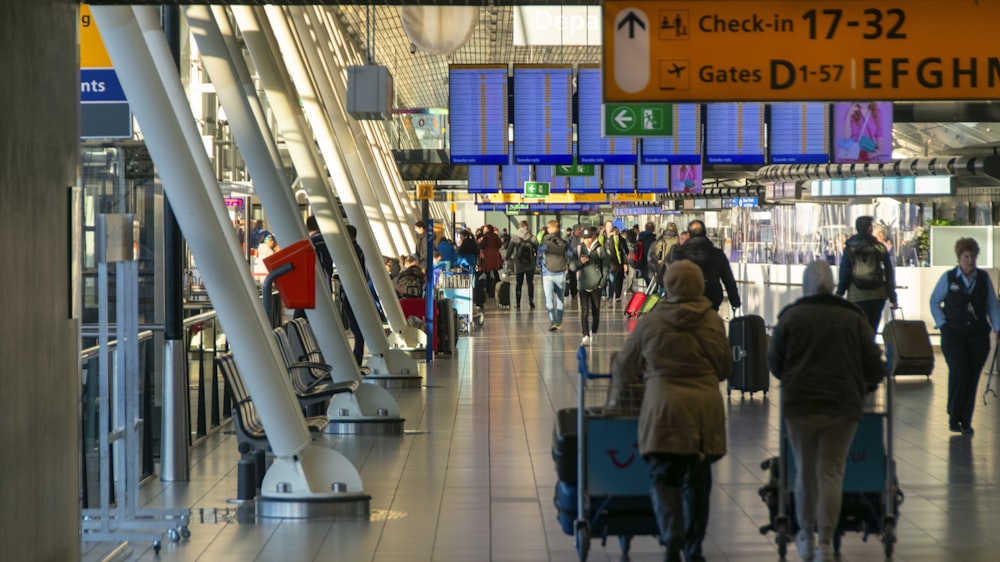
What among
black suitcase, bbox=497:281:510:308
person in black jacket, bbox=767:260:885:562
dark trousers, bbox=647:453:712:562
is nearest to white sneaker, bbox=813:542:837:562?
person in black jacket, bbox=767:260:885:562

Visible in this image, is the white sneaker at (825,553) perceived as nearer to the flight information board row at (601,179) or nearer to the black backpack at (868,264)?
the black backpack at (868,264)

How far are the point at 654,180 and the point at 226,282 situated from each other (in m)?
21.2

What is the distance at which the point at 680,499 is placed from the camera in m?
6.32

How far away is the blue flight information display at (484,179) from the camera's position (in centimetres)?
3003

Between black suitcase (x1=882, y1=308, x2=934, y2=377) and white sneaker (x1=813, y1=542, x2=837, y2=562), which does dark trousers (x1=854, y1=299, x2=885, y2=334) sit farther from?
white sneaker (x1=813, y1=542, x2=837, y2=562)

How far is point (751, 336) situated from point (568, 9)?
7596 millimetres

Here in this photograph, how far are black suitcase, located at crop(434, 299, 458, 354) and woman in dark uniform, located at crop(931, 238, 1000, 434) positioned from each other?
9.02 m

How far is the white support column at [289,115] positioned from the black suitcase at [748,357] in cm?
382

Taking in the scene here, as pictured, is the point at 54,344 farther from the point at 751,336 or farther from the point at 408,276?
the point at 408,276

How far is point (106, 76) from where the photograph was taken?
923cm

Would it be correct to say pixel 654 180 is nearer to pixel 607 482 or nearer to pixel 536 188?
pixel 536 188

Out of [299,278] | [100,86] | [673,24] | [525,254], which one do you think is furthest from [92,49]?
[525,254]

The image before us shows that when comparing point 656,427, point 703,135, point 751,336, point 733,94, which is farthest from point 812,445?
point 703,135

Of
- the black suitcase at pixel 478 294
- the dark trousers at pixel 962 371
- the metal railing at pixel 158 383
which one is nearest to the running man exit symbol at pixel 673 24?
the metal railing at pixel 158 383
